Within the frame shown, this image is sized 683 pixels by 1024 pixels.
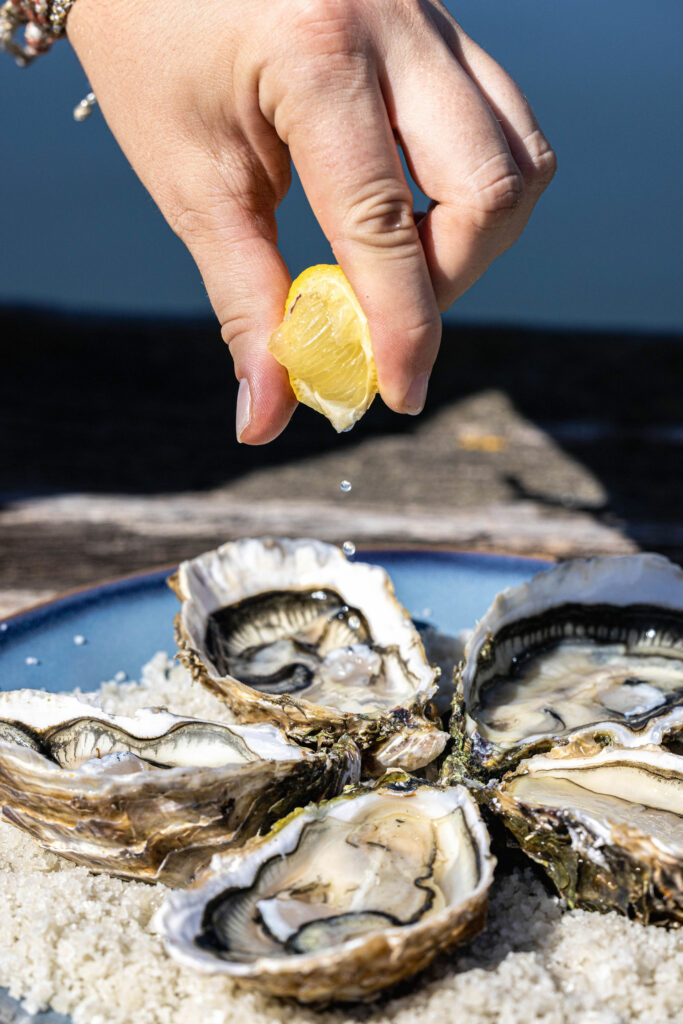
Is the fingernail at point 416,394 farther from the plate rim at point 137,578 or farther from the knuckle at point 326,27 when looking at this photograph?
the plate rim at point 137,578

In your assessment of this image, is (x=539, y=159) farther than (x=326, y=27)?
Yes

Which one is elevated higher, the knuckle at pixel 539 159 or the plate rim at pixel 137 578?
the knuckle at pixel 539 159

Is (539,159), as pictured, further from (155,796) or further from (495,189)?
(155,796)

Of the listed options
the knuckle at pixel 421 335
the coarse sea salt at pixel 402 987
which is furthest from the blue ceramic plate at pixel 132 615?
the knuckle at pixel 421 335

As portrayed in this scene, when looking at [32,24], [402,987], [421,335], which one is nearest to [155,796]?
[402,987]

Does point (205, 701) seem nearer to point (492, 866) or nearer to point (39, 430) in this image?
point (492, 866)

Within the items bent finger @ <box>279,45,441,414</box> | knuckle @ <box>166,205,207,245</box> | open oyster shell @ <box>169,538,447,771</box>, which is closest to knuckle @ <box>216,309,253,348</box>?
knuckle @ <box>166,205,207,245</box>

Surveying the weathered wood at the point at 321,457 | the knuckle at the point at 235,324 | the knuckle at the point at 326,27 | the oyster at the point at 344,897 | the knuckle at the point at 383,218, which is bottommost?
the weathered wood at the point at 321,457

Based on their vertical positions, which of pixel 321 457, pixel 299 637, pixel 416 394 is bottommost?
pixel 321 457
